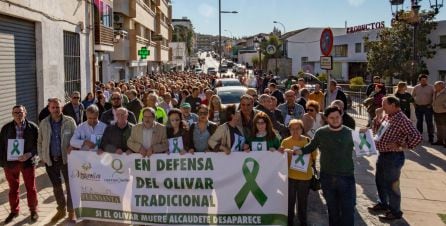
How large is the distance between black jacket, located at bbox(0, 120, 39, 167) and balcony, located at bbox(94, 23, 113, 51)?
547 inches

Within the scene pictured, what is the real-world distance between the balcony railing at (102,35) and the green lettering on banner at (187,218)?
14.9 meters

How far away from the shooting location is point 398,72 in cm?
3384

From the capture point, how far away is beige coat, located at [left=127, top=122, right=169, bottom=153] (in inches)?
264

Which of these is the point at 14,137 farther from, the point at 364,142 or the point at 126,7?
the point at 126,7

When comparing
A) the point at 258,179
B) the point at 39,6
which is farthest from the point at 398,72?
the point at 258,179

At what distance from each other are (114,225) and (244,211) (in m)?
1.96

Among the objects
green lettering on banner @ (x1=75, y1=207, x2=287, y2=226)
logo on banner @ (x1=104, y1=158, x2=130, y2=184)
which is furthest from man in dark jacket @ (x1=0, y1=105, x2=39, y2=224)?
logo on banner @ (x1=104, y1=158, x2=130, y2=184)

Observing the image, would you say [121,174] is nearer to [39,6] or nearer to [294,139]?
[294,139]

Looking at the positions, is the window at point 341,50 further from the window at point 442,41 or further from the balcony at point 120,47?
the balcony at point 120,47

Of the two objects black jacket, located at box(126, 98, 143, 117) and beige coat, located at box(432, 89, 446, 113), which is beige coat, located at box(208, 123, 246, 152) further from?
beige coat, located at box(432, 89, 446, 113)

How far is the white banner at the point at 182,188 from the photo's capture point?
21.0 feet

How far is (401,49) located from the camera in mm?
33562

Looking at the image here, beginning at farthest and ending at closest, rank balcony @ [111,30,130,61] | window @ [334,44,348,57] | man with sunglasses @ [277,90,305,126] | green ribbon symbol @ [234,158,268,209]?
window @ [334,44,348,57] < balcony @ [111,30,130,61] < man with sunglasses @ [277,90,305,126] < green ribbon symbol @ [234,158,268,209]

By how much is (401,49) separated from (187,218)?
1213 inches
